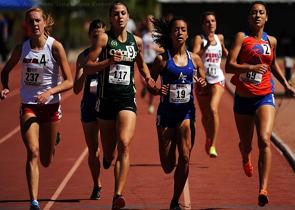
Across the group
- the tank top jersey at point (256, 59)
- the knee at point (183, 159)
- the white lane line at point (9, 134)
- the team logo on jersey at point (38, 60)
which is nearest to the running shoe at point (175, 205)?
the knee at point (183, 159)

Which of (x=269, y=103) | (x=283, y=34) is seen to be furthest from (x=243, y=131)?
(x=283, y=34)

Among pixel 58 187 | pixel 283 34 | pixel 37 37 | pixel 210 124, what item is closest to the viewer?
pixel 37 37

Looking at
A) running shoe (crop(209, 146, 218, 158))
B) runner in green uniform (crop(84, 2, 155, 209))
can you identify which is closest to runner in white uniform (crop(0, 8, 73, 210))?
runner in green uniform (crop(84, 2, 155, 209))

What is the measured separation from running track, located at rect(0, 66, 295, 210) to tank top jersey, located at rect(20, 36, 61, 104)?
4.37ft

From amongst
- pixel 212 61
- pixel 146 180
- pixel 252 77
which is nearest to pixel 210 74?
pixel 212 61

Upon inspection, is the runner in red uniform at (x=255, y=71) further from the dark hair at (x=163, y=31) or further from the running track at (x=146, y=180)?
the running track at (x=146, y=180)

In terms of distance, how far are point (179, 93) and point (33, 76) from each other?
158cm

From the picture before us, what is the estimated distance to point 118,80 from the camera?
35.2ft

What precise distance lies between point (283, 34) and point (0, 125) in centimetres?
3575

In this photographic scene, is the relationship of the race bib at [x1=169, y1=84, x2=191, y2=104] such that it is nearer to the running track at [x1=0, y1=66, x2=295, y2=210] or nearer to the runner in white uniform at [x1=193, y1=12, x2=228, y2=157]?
the running track at [x1=0, y1=66, x2=295, y2=210]

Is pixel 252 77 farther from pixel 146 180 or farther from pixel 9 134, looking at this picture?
pixel 9 134

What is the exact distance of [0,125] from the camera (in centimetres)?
2133

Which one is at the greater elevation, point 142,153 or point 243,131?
point 243,131

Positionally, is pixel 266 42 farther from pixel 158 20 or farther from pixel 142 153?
pixel 142 153
